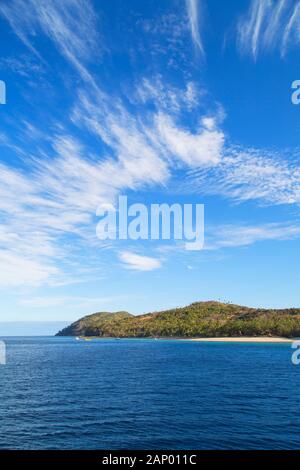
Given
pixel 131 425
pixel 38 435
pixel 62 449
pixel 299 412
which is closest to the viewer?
pixel 62 449

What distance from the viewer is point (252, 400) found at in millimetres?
76250

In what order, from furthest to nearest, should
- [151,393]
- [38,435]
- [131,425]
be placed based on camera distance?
[151,393] → [131,425] → [38,435]

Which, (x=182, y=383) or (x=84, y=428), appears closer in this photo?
(x=84, y=428)

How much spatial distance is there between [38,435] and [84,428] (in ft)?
21.6

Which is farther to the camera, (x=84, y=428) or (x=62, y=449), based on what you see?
(x=84, y=428)

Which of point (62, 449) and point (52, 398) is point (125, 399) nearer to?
point (52, 398)
